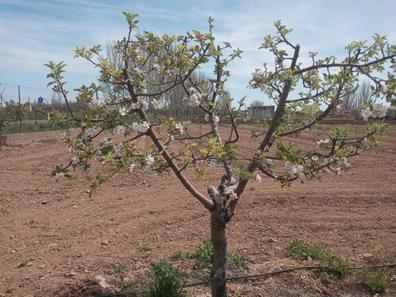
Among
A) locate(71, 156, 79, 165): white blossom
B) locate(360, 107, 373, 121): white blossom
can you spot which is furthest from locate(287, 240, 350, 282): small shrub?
locate(71, 156, 79, 165): white blossom

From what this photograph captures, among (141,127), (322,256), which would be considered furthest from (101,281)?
(322,256)

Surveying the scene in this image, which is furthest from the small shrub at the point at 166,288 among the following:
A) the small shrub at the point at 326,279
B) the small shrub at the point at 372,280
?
the small shrub at the point at 372,280

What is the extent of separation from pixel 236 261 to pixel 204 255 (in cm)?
30

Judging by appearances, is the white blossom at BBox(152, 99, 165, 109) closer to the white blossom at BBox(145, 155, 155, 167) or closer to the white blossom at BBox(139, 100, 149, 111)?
the white blossom at BBox(139, 100, 149, 111)

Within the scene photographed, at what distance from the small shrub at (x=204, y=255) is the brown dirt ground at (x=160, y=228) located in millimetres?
133

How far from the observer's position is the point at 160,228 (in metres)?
5.75

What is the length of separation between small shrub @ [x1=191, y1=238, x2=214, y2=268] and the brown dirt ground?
133mm

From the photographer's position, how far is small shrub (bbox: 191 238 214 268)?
4.46 m

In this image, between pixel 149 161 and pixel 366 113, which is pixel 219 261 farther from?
pixel 366 113

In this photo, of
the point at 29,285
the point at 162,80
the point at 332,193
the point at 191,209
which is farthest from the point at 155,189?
the point at 162,80

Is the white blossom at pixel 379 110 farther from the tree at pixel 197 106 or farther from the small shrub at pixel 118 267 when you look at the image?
the small shrub at pixel 118 267

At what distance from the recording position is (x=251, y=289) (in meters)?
A: 4.09

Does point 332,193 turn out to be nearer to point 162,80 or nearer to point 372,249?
point 372,249

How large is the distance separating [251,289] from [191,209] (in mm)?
2445
